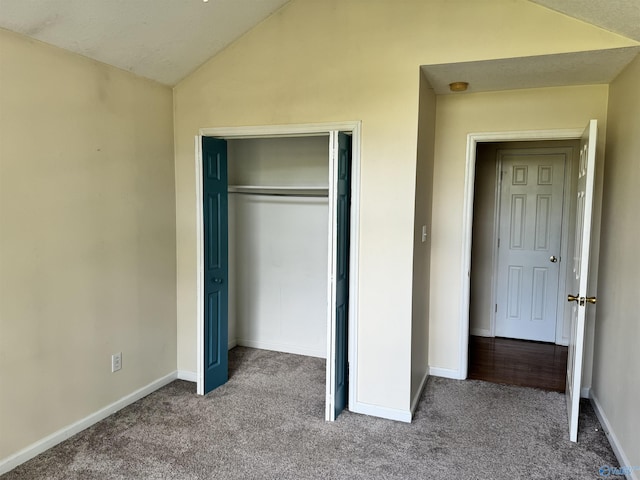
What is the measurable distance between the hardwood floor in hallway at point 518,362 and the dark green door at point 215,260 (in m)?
2.16

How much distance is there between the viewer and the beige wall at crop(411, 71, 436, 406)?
9.92 feet

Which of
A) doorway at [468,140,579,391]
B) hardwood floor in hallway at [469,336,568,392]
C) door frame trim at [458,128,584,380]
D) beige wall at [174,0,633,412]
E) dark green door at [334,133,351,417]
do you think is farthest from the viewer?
doorway at [468,140,579,391]

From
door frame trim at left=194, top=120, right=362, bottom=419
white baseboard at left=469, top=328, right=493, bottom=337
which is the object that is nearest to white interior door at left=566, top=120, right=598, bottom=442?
door frame trim at left=194, top=120, right=362, bottom=419

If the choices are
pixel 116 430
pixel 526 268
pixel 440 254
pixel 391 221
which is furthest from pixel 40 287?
pixel 526 268

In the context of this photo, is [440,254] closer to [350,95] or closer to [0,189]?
[350,95]

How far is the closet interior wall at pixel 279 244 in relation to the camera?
13.6ft

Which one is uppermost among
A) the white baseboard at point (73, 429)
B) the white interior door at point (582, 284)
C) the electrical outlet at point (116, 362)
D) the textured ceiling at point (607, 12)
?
the textured ceiling at point (607, 12)

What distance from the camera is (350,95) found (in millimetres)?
3008

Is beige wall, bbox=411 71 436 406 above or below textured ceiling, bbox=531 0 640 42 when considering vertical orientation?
below

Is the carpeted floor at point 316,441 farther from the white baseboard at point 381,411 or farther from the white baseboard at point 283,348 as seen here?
the white baseboard at point 283,348

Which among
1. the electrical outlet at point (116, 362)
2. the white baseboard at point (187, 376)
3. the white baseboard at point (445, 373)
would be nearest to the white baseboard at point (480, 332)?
the white baseboard at point (445, 373)

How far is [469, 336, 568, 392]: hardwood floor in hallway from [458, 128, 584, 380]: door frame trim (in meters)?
0.29

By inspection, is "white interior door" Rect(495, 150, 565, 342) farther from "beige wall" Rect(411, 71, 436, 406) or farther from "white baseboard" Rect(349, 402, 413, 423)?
"white baseboard" Rect(349, 402, 413, 423)

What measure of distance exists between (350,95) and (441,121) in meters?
1.01
